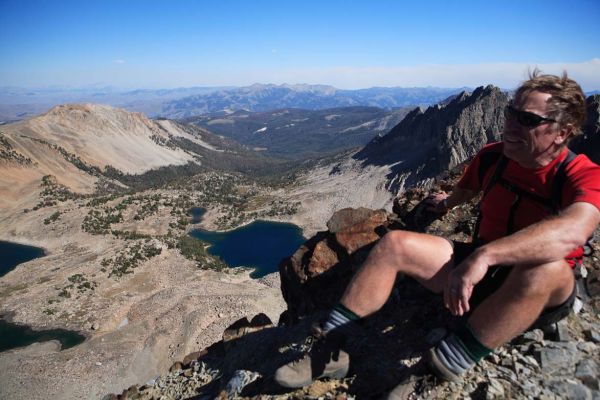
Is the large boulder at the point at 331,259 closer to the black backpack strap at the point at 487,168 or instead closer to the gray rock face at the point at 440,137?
the black backpack strap at the point at 487,168

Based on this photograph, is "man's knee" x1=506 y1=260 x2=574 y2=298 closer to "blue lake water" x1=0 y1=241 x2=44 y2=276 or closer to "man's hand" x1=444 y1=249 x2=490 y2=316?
"man's hand" x1=444 y1=249 x2=490 y2=316

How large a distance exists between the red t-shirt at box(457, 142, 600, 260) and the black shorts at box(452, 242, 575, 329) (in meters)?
0.57

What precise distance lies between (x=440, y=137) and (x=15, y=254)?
345 ft

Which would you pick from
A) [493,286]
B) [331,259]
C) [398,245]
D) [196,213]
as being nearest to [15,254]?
[196,213]

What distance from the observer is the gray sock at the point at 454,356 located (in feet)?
16.4

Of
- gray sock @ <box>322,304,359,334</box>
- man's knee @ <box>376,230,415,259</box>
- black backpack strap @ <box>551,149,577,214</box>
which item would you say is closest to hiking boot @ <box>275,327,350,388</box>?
gray sock @ <box>322,304,359,334</box>

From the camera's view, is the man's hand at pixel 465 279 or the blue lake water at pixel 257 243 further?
the blue lake water at pixel 257 243

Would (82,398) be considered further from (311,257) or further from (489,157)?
(489,157)

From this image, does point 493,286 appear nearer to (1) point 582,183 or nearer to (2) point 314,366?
(1) point 582,183

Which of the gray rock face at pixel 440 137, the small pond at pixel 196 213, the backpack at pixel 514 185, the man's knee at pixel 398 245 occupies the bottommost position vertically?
the small pond at pixel 196 213

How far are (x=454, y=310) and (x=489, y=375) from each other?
5.56 ft

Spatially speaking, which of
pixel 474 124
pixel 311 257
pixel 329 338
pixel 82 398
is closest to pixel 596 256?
pixel 329 338

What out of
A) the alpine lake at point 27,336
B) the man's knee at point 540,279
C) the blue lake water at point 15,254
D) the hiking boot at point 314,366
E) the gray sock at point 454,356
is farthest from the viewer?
the blue lake water at point 15,254

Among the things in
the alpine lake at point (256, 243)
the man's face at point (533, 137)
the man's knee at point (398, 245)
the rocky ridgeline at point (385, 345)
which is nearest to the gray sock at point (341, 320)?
the rocky ridgeline at point (385, 345)
